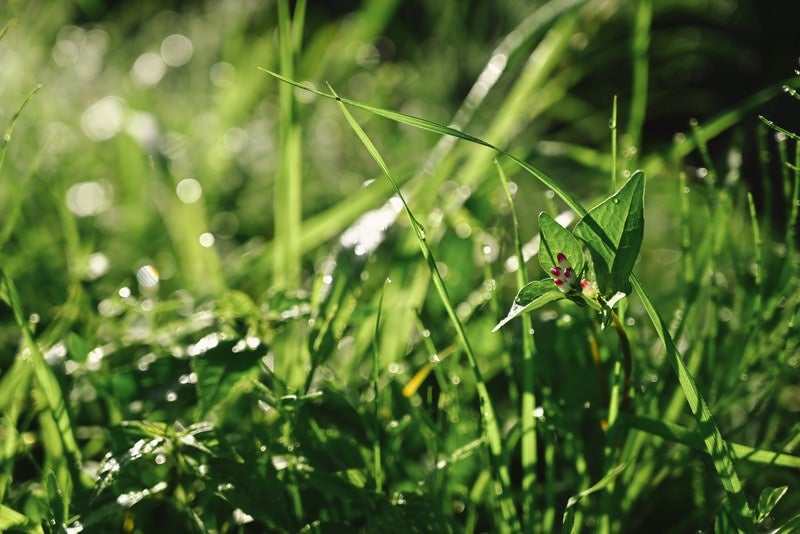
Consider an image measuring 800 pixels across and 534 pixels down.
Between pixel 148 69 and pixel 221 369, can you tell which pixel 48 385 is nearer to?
pixel 221 369

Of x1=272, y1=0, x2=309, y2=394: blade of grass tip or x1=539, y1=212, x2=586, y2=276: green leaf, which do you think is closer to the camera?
x1=539, y1=212, x2=586, y2=276: green leaf

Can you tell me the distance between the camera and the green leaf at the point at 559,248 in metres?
0.43

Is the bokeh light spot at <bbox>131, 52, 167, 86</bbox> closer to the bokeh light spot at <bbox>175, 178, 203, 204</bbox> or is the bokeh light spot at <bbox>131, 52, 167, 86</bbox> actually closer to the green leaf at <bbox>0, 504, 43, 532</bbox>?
the bokeh light spot at <bbox>175, 178, 203, 204</bbox>

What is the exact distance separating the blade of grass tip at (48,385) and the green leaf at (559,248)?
345 millimetres

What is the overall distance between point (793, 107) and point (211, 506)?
3.50 feet

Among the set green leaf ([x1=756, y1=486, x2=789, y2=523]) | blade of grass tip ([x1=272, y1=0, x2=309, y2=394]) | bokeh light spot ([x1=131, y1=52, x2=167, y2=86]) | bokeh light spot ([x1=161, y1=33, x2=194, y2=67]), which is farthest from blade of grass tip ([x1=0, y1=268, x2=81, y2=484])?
bokeh light spot ([x1=161, y1=33, x2=194, y2=67])

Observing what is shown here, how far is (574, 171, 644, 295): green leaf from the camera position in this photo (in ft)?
1.38

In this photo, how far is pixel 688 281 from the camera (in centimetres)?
61

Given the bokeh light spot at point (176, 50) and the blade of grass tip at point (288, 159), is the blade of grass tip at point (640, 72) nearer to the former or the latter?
the blade of grass tip at point (288, 159)

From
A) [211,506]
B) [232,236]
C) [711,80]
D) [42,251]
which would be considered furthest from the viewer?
[711,80]

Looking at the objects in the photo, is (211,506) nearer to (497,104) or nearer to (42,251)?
(42,251)

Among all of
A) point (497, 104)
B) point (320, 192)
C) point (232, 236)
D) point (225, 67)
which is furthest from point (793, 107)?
point (225, 67)

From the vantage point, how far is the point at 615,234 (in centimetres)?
43

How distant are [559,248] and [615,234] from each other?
0.03 m
